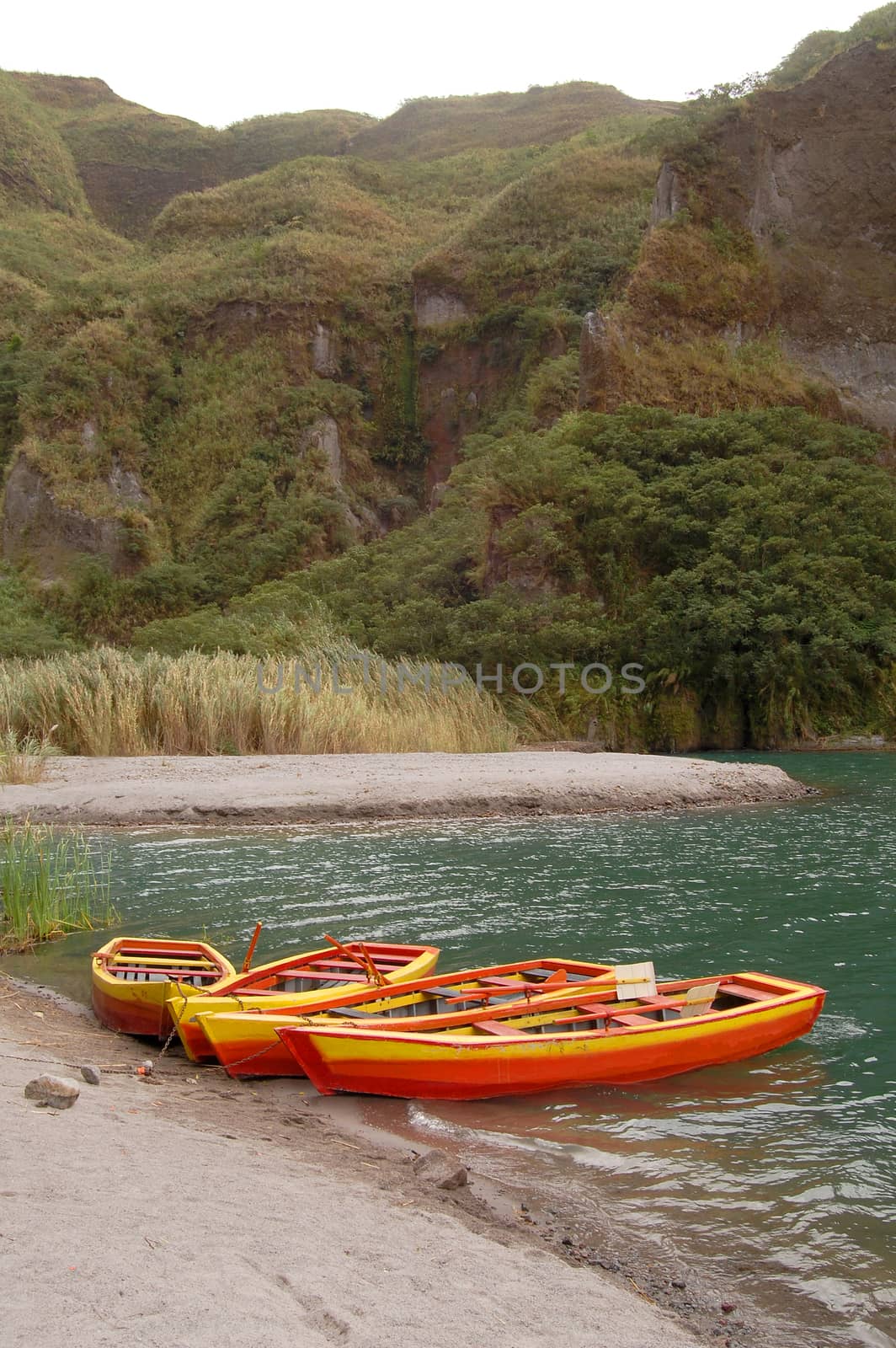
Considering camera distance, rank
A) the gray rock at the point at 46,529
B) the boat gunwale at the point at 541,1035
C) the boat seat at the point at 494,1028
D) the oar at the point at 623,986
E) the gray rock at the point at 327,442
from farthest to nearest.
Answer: the gray rock at the point at 327,442
the gray rock at the point at 46,529
the oar at the point at 623,986
the boat seat at the point at 494,1028
the boat gunwale at the point at 541,1035

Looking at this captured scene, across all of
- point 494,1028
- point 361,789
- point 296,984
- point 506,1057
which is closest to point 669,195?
point 361,789

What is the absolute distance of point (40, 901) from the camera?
9.64 meters

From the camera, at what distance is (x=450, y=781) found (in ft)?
57.2

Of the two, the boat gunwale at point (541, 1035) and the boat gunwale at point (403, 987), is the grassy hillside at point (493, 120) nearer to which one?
the boat gunwale at point (403, 987)

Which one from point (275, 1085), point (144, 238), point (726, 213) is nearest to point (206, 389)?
point (726, 213)

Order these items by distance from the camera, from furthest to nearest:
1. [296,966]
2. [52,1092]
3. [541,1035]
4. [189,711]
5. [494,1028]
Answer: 1. [189,711]
2. [296,966]
3. [494,1028]
4. [541,1035]
5. [52,1092]

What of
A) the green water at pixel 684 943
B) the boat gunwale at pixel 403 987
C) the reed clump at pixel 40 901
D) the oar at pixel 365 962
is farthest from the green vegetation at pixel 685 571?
the oar at pixel 365 962

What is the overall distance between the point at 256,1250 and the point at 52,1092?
1.87 m

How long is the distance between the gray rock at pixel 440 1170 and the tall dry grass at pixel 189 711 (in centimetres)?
1459

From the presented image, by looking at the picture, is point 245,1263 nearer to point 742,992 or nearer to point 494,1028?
point 494,1028

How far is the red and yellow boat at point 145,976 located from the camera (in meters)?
7.33

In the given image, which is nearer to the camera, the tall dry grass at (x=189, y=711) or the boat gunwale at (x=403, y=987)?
the boat gunwale at (x=403, y=987)

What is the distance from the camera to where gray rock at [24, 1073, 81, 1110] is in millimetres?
5227

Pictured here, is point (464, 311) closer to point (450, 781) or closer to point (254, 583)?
point (254, 583)
